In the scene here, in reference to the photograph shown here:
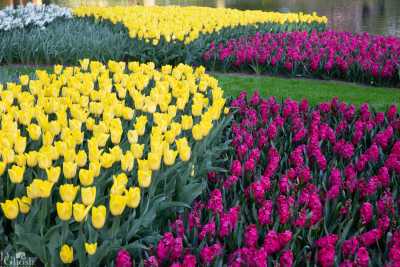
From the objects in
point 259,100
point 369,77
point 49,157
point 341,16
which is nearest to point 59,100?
point 49,157

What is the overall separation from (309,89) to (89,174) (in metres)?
5.09

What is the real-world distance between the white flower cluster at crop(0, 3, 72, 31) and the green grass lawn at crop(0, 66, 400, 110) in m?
2.24

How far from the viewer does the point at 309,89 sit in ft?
23.7

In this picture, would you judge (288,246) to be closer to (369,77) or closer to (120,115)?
(120,115)

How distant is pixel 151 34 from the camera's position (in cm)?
866

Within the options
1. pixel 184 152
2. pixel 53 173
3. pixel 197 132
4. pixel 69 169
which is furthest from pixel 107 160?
pixel 197 132

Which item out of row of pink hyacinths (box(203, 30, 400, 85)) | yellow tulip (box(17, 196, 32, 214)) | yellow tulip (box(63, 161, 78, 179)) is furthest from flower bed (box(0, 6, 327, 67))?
yellow tulip (box(17, 196, 32, 214))

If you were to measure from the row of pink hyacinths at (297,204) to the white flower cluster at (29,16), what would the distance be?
609 cm

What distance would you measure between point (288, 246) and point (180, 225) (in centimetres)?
50

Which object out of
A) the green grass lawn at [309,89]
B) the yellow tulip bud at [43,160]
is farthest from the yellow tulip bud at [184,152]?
the green grass lawn at [309,89]

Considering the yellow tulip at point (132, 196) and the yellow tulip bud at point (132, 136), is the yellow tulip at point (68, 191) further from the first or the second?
the yellow tulip bud at point (132, 136)

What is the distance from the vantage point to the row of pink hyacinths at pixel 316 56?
297 inches

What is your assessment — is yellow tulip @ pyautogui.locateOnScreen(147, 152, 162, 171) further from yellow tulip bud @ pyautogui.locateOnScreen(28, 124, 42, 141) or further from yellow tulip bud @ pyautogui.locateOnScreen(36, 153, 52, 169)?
yellow tulip bud @ pyautogui.locateOnScreen(28, 124, 42, 141)

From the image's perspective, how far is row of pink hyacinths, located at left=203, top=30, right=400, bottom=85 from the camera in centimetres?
755
